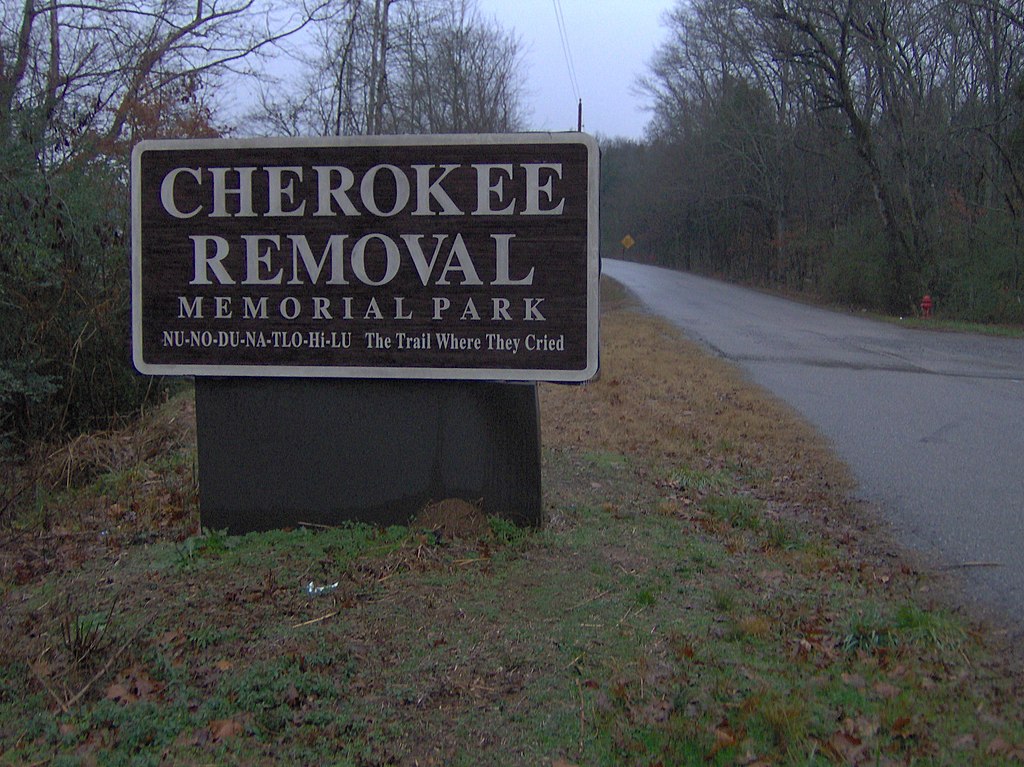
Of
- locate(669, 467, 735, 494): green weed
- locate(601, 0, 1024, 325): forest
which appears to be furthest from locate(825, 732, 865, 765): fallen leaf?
locate(601, 0, 1024, 325): forest

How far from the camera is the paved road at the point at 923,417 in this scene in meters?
6.40

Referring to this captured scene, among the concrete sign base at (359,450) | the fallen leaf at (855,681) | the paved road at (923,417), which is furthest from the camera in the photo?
the paved road at (923,417)

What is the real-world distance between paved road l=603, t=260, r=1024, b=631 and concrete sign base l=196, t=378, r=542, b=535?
263 cm

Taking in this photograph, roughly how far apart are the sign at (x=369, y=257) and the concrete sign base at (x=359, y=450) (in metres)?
0.14

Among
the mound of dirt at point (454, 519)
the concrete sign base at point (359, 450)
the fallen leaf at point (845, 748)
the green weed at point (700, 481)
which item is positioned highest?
the concrete sign base at point (359, 450)

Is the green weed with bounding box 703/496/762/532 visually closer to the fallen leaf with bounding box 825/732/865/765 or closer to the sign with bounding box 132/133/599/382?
the sign with bounding box 132/133/599/382

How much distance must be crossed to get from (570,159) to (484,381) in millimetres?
1300

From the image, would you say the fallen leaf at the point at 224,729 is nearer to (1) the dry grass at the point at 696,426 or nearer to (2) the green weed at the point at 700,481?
(2) the green weed at the point at 700,481

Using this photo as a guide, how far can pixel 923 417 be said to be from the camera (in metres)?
10.9

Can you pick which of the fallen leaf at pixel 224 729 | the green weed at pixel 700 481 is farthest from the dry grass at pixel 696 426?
the fallen leaf at pixel 224 729

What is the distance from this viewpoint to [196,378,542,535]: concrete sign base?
5684mm

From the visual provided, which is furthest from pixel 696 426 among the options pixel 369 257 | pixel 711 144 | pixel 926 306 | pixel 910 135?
pixel 711 144

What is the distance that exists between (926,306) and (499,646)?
2803cm

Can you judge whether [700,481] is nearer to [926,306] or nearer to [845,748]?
[845,748]
